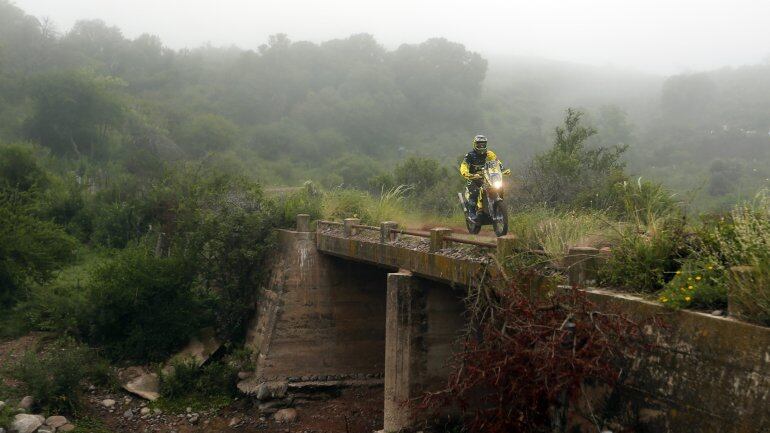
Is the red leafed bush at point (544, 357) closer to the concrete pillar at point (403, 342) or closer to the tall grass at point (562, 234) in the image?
the tall grass at point (562, 234)

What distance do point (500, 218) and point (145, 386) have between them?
39.1 ft

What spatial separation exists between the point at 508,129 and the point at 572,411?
55.1 m

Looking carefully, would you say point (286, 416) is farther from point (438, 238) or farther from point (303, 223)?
point (438, 238)

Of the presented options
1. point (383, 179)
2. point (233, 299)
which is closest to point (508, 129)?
point (383, 179)

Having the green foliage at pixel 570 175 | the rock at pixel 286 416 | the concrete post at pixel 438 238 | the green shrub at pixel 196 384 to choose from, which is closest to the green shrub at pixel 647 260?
the concrete post at pixel 438 238

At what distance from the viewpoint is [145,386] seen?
19.7 meters

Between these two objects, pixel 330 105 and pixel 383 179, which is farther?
pixel 330 105

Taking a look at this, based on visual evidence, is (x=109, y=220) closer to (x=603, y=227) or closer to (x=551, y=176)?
(x=551, y=176)

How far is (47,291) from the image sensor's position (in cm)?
2267

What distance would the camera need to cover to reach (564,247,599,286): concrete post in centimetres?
898

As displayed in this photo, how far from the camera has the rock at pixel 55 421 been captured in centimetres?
1680

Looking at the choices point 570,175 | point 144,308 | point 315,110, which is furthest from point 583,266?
point 315,110

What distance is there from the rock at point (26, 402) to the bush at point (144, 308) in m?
3.82

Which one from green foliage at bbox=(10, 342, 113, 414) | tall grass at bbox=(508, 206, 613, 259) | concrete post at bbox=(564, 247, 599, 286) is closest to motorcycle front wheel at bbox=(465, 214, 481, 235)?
tall grass at bbox=(508, 206, 613, 259)
